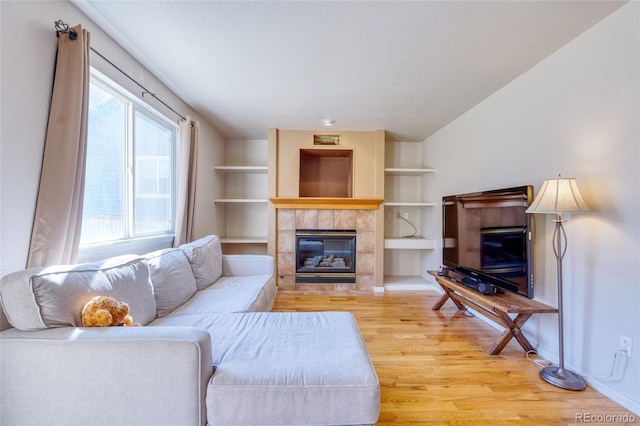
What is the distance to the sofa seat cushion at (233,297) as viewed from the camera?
1.91m

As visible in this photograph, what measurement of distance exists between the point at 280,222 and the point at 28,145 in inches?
108

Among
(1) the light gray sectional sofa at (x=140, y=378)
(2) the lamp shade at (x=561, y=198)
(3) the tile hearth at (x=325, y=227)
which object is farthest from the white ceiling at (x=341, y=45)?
(1) the light gray sectional sofa at (x=140, y=378)

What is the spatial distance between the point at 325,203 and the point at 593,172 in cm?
273

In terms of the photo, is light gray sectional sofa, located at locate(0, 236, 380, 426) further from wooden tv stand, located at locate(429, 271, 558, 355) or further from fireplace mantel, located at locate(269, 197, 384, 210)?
fireplace mantel, located at locate(269, 197, 384, 210)

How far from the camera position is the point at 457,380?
1.81 m

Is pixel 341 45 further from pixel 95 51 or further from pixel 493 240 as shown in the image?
pixel 493 240

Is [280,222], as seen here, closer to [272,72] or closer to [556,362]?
[272,72]

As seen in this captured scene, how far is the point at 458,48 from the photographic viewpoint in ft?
6.46

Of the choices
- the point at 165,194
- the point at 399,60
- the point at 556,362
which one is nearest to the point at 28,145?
the point at 165,194

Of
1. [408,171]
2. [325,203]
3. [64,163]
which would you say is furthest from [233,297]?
[408,171]

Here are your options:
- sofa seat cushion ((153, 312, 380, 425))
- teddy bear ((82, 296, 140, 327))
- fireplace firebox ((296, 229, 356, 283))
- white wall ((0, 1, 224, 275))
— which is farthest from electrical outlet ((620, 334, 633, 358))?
white wall ((0, 1, 224, 275))

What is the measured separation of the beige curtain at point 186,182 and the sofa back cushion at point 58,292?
1.32 m

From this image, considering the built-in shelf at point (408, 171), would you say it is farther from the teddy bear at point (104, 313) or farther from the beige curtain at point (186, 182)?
the teddy bear at point (104, 313)

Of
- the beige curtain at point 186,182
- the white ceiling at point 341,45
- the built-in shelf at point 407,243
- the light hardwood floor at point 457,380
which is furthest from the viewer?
the built-in shelf at point 407,243
